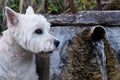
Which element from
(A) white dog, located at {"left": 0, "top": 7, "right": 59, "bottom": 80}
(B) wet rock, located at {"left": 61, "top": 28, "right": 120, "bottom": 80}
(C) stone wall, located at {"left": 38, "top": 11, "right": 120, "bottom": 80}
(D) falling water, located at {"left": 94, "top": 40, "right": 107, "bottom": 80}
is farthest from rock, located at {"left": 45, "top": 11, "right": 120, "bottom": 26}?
(A) white dog, located at {"left": 0, "top": 7, "right": 59, "bottom": 80}

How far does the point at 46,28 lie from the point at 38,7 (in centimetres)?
321

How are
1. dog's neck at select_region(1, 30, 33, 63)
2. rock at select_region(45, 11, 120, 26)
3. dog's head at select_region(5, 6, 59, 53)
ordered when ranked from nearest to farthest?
dog's head at select_region(5, 6, 59, 53)
dog's neck at select_region(1, 30, 33, 63)
rock at select_region(45, 11, 120, 26)

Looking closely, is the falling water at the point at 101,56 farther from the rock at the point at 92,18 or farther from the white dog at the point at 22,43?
the white dog at the point at 22,43

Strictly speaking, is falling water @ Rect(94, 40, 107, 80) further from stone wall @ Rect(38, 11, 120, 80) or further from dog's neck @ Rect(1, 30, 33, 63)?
dog's neck @ Rect(1, 30, 33, 63)

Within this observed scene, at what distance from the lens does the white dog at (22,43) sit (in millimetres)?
→ 4465

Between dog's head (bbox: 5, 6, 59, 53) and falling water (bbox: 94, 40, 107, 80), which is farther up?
dog's head (bbox: 5, 6, 59, 53)

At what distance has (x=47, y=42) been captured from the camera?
4.43 m

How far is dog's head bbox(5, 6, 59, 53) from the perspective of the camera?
4.45 m

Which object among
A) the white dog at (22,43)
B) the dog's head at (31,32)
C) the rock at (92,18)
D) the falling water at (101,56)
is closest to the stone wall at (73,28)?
the rock at (92,18)

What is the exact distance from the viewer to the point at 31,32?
4.47 meters

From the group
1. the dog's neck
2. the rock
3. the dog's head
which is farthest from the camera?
the rock

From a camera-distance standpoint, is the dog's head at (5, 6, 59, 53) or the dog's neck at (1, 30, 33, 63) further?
the dog's neck at (1, 30, 33, 63)

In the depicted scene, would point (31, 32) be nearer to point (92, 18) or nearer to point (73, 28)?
point (73, 28)

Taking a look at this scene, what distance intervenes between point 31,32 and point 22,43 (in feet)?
0.49
